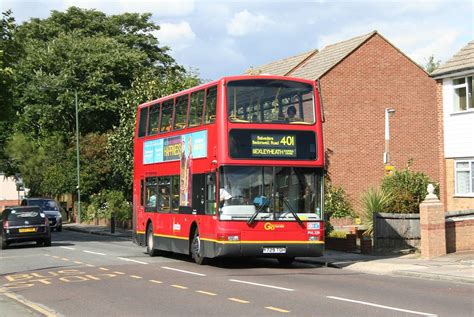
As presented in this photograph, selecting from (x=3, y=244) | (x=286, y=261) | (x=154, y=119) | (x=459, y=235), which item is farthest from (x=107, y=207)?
(x=459, y=235)

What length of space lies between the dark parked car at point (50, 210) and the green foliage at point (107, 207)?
3820 millimetres

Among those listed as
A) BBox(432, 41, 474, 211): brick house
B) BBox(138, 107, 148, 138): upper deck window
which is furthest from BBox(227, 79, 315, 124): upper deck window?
BBox(432, 41, 474, 211): brick house

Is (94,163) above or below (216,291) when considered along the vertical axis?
above

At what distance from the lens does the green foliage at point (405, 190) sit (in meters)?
26.8

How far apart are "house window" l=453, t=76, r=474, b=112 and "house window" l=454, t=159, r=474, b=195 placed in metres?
2.08

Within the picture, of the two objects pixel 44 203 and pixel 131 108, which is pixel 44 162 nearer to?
pixel 44 203

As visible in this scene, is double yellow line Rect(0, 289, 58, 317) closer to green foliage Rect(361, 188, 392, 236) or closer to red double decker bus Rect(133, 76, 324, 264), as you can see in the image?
red double decker bus Rect(133, 76, 324, 264)

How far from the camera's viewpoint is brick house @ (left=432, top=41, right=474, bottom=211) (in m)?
29.7

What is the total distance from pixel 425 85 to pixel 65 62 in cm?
2677

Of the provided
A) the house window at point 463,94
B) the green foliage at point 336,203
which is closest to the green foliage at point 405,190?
the house window at point 463,94

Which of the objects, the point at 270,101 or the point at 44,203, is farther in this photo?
the point at 44,203

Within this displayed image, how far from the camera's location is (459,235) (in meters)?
22.3

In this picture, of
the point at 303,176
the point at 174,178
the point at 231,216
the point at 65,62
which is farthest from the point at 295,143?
the point at 65,62

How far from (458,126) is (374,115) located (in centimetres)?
1288
